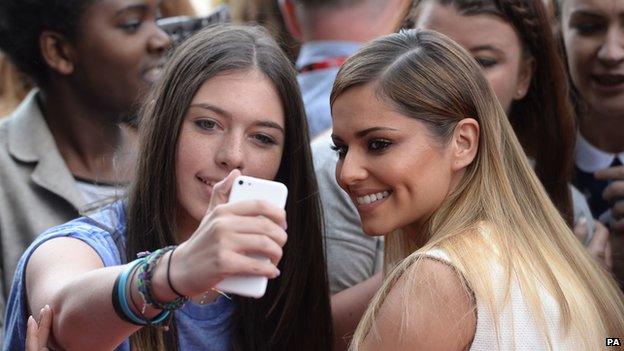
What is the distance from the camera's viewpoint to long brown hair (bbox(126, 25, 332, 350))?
2691 millimetres

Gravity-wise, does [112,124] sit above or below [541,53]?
below

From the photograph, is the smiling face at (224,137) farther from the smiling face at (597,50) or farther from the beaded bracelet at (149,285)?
the smiling face at (597,50)

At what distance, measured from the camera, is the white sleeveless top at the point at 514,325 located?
223 centimetres

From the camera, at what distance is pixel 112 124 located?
384 cm

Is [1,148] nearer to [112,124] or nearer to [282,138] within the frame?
[112,124]

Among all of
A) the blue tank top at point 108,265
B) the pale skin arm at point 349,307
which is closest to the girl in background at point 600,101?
the pale skin arm at point 349,307

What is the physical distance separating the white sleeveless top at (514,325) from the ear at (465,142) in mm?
311

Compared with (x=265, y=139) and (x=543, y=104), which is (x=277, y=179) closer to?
(x=265, y=139)

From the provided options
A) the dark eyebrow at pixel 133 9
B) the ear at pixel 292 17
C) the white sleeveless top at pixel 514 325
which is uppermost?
the ear at pixel 292 17

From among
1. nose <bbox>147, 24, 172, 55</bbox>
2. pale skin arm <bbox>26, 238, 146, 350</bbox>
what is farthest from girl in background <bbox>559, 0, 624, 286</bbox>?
pale skin arm <bbox>26, 238, 146, 350</bbox>

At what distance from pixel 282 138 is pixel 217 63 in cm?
26

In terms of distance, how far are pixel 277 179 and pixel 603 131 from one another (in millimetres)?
1324

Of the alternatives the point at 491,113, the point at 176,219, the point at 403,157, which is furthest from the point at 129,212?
the point at 491,113

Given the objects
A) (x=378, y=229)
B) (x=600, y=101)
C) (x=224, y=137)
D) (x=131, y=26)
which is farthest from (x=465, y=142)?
(x=131, y=26)
